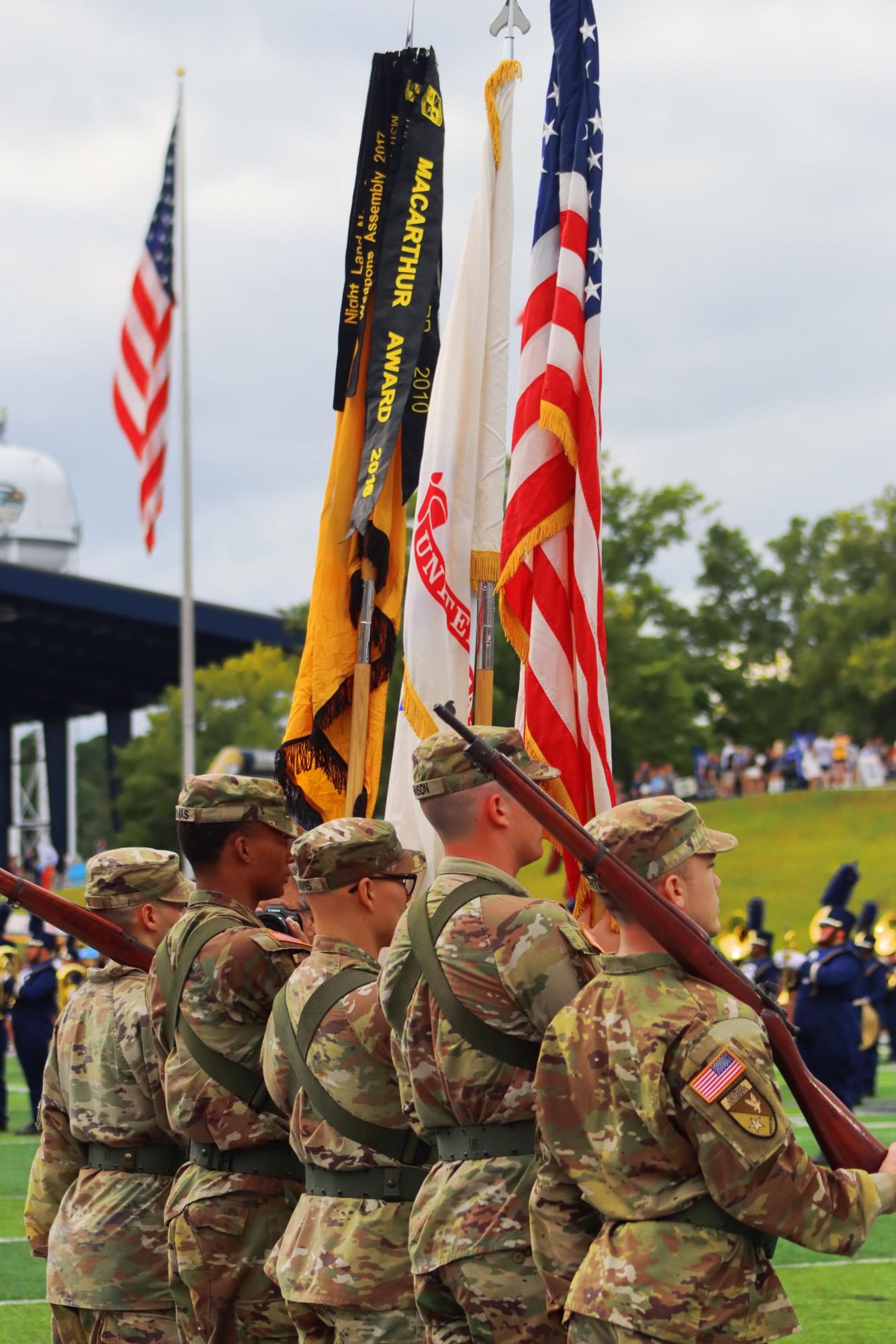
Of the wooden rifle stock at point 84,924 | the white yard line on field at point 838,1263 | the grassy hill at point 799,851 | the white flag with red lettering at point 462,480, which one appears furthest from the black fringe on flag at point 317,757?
the grassy hill at point 799,851

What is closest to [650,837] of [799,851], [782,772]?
[799,851]

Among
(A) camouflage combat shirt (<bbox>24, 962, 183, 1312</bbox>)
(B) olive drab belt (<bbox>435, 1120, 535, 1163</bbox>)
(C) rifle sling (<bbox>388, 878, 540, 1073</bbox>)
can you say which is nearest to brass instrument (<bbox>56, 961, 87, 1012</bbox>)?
(A) camouflage combat shirt (<bbox>24, 962, 183, 1312</bbox>)

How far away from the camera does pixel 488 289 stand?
7117mm

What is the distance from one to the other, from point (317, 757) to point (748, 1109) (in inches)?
158

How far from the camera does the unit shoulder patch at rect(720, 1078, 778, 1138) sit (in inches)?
132

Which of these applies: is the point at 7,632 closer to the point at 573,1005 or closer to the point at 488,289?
the point at 488,289

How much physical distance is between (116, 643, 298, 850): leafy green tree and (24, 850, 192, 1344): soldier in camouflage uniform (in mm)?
43597

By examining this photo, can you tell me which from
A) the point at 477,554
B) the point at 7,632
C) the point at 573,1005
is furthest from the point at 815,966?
the point at 7,632

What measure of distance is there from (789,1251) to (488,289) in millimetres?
5901

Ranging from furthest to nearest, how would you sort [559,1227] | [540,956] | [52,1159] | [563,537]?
[563,537] < [52,1159] < [540,956] < [559,1227]

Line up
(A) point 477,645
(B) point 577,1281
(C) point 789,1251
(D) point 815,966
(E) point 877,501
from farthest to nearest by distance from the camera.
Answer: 1. (E) point 877,501
2. (D) point 815,966
3. (C) point 789,1251
4. (A) point 477,645
5. (B) point 577,1281

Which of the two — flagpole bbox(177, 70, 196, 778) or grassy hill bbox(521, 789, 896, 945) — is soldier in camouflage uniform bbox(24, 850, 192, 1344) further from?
grassy hill bbox(521, 789, 896, 945)

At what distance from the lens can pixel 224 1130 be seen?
4.77 m

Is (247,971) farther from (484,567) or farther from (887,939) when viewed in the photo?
(887,939)
